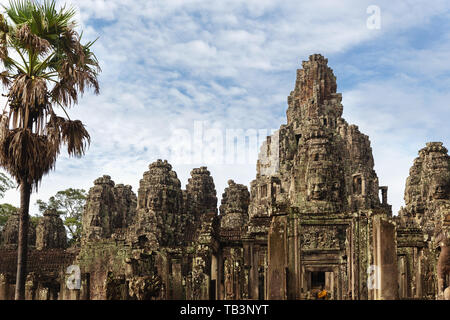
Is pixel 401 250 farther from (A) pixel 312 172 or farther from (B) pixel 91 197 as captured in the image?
(B) pixel 91 197

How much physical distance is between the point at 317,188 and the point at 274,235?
29.5 feet

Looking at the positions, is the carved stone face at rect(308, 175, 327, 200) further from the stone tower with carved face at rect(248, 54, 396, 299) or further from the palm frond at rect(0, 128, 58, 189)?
the palm frond at rect(0, 128, 58, 189)

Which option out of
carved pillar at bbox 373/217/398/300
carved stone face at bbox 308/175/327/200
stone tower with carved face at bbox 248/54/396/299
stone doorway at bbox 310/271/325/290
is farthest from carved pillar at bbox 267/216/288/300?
stone doorway at bbox 310/271/325/290

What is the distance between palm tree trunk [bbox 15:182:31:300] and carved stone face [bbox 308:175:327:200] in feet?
39.4

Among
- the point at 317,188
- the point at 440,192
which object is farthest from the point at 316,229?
the point at 440,192

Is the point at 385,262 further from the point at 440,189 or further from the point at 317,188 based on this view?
the point at 440,189

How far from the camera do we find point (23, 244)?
15664 millimetres

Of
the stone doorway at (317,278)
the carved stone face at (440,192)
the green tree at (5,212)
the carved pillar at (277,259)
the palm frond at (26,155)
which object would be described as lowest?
the stone doorway at (317,278)

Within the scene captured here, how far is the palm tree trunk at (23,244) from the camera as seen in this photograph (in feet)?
49.8

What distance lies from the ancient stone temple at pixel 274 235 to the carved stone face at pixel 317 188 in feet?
0.15

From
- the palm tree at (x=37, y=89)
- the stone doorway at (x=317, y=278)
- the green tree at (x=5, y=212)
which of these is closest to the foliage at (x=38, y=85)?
the palm tree at (x=37, y=89)

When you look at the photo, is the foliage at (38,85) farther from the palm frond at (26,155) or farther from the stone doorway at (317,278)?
the stone doorway at (317,278)

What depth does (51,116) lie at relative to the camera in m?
17.4
